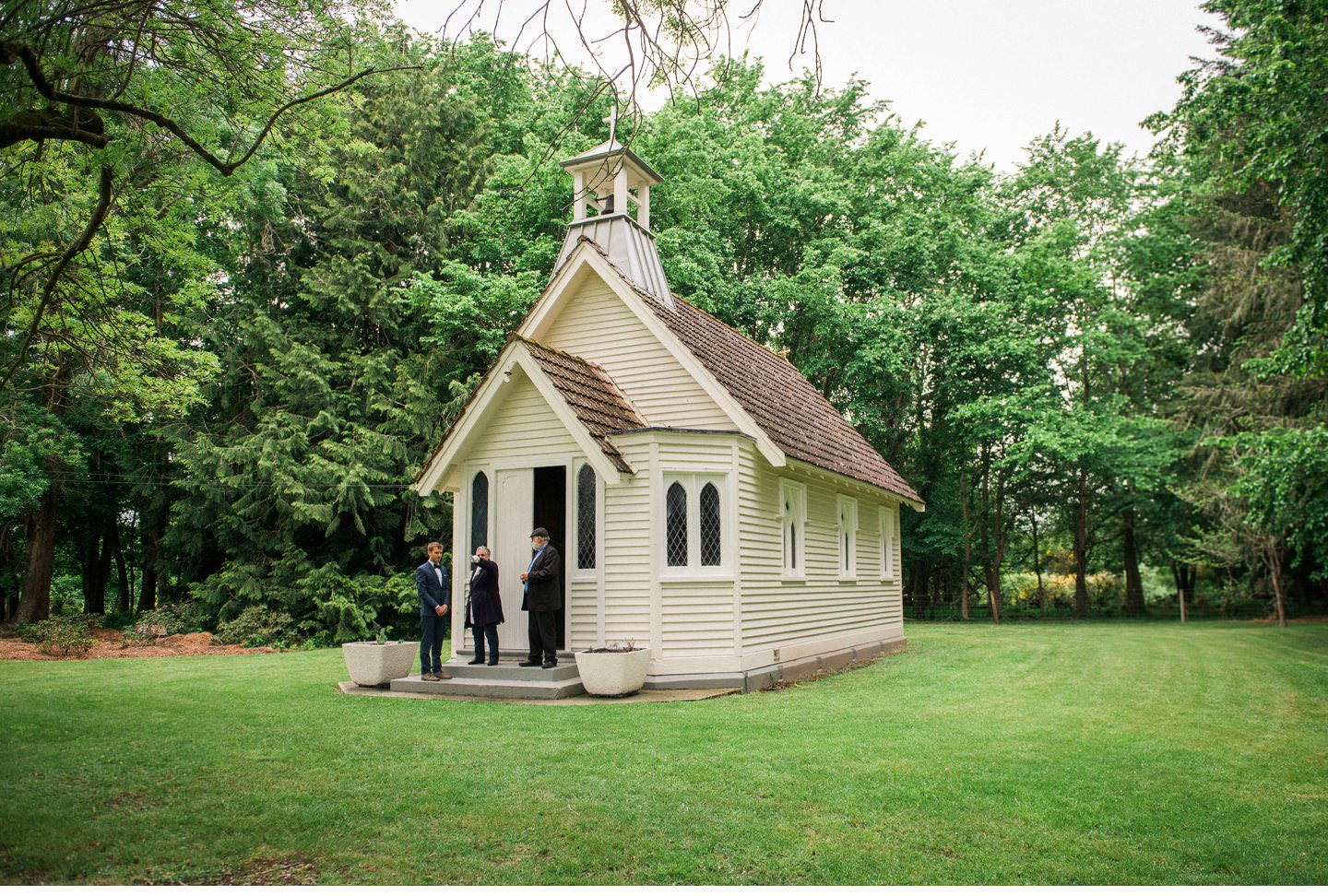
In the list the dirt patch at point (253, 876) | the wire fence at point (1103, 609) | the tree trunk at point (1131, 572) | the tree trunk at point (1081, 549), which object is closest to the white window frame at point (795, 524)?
the dirt patch at point (253, 876)

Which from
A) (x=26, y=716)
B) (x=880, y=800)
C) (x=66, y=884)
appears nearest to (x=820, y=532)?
(x=880, y=800)

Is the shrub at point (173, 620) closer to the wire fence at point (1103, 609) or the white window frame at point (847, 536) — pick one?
the white window frame at point (847, 536)

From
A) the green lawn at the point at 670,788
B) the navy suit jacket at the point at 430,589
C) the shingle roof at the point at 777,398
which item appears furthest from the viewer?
the shingle roof at the point at 777,398

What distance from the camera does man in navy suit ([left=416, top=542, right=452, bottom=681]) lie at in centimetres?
1317

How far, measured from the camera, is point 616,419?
45.5 ft

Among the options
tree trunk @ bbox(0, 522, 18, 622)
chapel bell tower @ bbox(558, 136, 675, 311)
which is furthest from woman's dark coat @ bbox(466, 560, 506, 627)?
tree trunk @ bbox(0, 522, 18, 622)

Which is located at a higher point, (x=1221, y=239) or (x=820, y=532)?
(x=1221, y=239)

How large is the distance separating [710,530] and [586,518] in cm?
189

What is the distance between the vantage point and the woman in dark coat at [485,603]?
13.0 metres

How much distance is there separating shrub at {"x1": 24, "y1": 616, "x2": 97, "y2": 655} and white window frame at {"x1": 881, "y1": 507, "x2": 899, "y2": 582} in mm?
17754

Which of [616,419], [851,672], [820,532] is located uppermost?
[616,419]

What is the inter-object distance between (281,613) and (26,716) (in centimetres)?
1394

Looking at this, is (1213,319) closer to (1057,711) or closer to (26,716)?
(1057,711)

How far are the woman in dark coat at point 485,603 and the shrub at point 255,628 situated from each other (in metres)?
12.0
